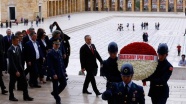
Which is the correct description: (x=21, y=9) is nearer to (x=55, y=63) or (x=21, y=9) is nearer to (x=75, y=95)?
(x=75, y=95)

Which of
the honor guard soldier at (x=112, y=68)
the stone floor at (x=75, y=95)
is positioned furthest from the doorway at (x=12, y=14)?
the honor guard soldier at (x=112, y=68)

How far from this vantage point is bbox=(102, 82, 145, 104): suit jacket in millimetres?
4898

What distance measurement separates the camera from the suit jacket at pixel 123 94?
4.90 m

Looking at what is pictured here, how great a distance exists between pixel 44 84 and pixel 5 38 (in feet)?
7.01

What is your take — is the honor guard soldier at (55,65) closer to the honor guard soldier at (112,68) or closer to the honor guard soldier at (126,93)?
the honor guard soldier at (112,68)

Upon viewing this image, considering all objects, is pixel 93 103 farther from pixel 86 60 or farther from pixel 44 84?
pixel 44 84

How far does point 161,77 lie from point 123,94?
5.97ft

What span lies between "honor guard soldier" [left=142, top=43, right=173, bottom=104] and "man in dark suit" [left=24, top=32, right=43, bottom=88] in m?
4.18

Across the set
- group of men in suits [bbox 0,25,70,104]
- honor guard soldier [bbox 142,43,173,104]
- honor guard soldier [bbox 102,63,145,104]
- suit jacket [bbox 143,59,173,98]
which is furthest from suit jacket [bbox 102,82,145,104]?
group of men in suits [bbox 0,25,70,104]

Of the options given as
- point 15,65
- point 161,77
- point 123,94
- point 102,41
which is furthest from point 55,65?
point 102,41

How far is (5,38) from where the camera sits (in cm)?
1197

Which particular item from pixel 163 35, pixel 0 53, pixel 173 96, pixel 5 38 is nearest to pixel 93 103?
pixel 173 96

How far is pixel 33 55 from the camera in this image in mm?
10148

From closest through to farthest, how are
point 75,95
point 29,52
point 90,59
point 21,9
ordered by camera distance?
point 90,59 < point 75,95 < point 29,52 < point 21,9
